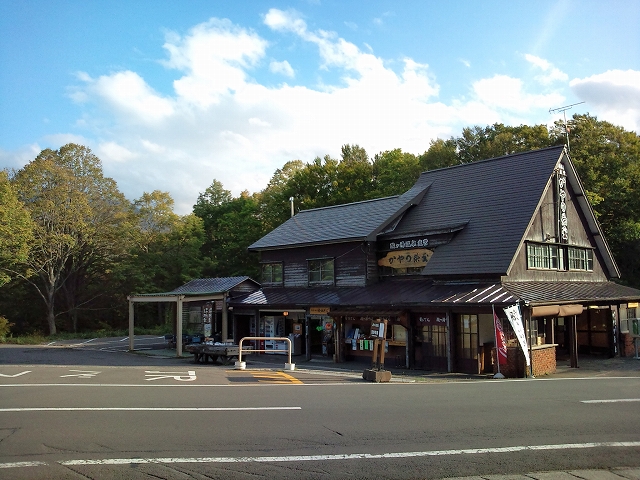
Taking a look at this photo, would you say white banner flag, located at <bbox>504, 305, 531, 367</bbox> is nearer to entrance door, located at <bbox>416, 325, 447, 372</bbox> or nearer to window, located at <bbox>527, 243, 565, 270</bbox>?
entrance door, located at <bbox>416, 325, 447, 372</bbox>

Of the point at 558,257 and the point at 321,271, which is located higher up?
the point at 558,257

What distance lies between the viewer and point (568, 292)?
69.8 ft

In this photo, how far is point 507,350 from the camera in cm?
1845

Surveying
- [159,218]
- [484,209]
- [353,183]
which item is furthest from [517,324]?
[159,218]

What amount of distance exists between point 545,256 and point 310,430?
57.8ft

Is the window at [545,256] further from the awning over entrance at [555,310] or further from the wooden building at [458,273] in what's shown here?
the awning over entrance at [555,310]

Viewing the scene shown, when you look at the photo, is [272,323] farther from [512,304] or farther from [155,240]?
[155,240]

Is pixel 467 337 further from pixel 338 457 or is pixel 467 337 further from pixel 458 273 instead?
pixel 338 457

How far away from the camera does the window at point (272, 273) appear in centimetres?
3025

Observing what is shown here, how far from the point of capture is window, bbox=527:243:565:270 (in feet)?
72.7

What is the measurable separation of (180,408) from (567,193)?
68.7ft

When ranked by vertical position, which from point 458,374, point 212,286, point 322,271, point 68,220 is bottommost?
point 458,374

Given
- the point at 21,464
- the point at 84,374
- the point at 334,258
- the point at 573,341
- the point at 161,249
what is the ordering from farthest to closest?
the point at 161,249 < the point at 334,258 < the point at 573,341 < the point at 84,374 < the point at 21,464

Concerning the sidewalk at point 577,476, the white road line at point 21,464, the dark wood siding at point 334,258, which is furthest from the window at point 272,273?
the sidewalk at point 577,476
